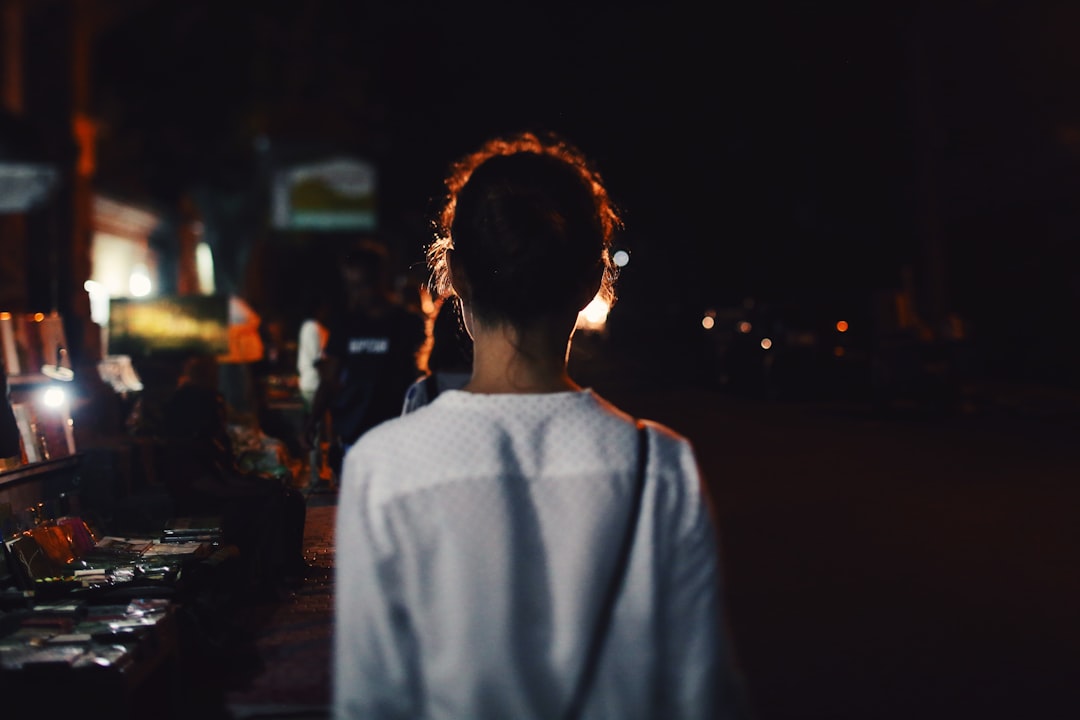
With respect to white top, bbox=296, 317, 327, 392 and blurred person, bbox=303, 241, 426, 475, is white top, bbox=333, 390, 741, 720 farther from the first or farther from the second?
white top, bbox=296, 317, 327, 392

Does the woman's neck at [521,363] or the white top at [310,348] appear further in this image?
the white top at [310,348]

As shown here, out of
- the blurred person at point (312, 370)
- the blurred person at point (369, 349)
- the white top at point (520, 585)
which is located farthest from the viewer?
the blurred person at point (312, 370)

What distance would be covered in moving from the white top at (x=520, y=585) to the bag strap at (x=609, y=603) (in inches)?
0.4

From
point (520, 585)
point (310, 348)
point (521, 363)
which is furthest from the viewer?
point (310, 348)

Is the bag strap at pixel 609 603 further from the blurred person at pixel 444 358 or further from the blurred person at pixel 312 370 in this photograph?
the blurred person at pixel 312 370

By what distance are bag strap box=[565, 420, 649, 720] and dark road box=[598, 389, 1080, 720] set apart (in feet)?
10.3

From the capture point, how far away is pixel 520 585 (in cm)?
172

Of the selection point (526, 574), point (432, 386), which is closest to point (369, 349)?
point (432, 386)

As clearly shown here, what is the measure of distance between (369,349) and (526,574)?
544 centimetres

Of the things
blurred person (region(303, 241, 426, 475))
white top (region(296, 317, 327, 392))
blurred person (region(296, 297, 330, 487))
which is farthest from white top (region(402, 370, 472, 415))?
white top (region(296, 317, 327, 392))

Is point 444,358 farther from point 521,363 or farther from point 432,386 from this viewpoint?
point 521,363

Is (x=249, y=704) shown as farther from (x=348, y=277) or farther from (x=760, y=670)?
(x=348, y=277)

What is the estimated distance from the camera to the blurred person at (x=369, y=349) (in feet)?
23.1

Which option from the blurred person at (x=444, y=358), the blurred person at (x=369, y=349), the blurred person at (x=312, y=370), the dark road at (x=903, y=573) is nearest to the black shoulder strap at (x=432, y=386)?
the blurred person at (x=444, y=358)
